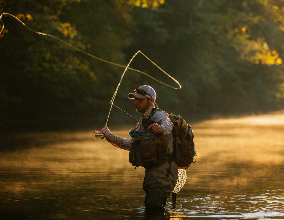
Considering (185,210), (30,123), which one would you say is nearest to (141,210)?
(185,210)

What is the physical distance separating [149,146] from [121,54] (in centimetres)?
3313

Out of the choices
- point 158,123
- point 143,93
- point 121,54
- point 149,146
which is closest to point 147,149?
point 149,146

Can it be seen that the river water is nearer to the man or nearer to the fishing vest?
the man

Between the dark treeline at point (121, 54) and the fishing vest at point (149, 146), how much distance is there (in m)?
14.5

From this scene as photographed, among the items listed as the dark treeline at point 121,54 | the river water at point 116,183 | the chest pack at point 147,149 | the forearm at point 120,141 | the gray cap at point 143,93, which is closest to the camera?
the chest pack at point 147,149

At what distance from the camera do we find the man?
882 cm

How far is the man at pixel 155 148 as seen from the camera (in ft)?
28.9

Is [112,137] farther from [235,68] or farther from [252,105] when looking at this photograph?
[252,105]

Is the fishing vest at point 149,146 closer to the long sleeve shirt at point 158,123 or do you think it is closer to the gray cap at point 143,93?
the long sleeve shirt at point 158,123

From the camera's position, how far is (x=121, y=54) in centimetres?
4166

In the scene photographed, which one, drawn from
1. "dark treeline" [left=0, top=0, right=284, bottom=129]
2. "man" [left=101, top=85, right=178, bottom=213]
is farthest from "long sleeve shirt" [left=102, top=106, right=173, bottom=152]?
"dark treeline" [left=0, top=0, right=284, bottom=129]

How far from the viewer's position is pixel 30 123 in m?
33.1

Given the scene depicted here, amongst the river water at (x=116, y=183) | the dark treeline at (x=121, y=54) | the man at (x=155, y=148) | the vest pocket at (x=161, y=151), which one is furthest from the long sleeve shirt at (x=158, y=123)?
the dark treeline at (x=121, y=54)

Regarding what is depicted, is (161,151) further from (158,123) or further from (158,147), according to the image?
(158,123)
